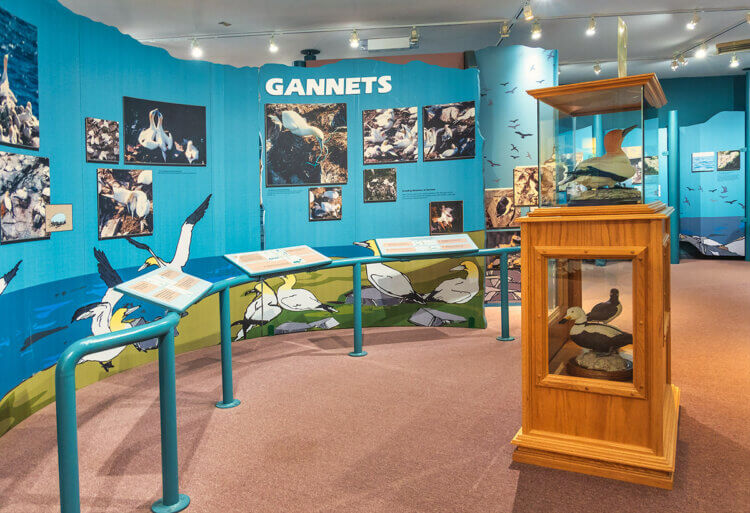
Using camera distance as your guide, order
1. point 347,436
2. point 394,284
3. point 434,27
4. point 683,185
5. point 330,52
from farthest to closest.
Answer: point 683,185 → point 330,52 → point 434,27 → point 394,284 → point 347,436

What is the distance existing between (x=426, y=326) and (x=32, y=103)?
4.05 m

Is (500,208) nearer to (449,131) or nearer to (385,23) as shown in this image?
(449,131)

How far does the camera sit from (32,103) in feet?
11.5

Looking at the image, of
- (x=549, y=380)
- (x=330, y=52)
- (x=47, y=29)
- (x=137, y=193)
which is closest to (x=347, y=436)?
(x=549, y=380)

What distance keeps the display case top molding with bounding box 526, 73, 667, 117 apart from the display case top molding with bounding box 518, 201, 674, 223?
0.50 metres

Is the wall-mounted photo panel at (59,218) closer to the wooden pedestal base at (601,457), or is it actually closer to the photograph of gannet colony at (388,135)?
the photograph of gannet colony at (388,135)

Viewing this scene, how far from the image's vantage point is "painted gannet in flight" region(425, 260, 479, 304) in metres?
5.89

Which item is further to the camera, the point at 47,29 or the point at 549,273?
the point at 47,29

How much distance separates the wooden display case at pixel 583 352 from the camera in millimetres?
2514

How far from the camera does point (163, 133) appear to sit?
463cm

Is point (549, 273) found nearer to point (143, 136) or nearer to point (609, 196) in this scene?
point (609, 196)

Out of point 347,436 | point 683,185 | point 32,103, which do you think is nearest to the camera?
point 347,436

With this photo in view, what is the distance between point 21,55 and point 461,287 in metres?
4.26

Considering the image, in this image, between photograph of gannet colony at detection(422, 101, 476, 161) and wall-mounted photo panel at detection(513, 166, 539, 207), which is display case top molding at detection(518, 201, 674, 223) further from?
wall-mounted photo panel at detection(513, 166, 539, 207)
